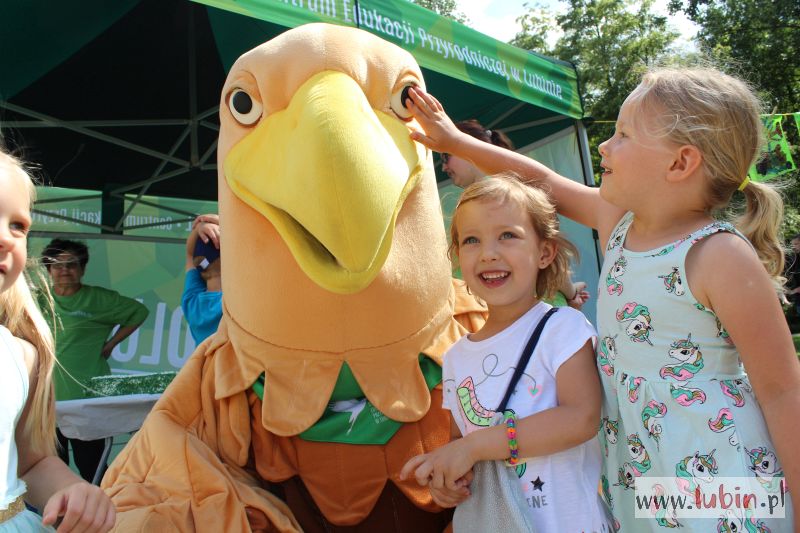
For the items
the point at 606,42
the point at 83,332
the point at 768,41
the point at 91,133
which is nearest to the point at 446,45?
A: the point at 91,133

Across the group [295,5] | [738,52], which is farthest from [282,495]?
[738,52]

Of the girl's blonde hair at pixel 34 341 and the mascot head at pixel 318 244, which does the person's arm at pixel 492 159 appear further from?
the girl's blonde hair at pixel 34 341

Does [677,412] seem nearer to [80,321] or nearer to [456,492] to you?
[456,492]

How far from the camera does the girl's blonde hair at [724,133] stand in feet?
3.60

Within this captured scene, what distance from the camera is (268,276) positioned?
138cm

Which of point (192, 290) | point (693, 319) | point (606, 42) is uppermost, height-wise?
point (606, 42)

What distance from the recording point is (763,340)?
97 centimetres

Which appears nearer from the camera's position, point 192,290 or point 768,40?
point 192,290

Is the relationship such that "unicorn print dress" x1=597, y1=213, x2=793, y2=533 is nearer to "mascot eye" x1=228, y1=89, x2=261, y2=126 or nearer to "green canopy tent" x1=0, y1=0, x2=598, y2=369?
"mascot eye" x1=228, y1=89, x2=261, y2=126

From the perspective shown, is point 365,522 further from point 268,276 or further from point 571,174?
point 571,174

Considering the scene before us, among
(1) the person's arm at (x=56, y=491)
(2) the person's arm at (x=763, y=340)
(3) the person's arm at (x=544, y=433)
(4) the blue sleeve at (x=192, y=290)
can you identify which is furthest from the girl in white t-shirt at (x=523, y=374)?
(4) the blue sleeve at (x=192, y=290)

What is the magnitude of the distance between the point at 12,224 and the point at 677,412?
1.12 m

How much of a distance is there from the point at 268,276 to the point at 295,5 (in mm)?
1559

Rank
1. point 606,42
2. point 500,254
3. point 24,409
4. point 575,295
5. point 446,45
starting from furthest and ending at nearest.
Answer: point 606,42, point 446,45, point 575,295, point 500,254, point 24,409
